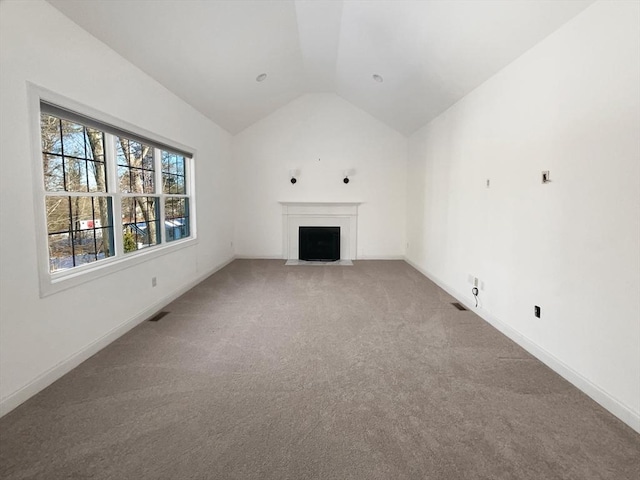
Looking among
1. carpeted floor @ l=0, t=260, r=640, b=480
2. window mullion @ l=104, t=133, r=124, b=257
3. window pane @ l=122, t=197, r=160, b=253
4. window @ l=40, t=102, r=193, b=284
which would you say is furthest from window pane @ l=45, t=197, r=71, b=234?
carpeted floor @ l=0, t=260, r=640, b=480

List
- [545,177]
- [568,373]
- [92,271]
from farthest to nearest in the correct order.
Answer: [92,271]
[545,177]
[568,373]

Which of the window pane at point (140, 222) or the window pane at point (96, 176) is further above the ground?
the window pane at point (96, 176)

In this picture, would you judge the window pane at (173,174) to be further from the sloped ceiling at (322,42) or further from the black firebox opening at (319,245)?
the black firebox opening at (319,245)

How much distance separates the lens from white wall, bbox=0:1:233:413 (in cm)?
189

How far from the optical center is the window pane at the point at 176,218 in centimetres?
416

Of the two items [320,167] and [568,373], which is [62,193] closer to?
[568,373]

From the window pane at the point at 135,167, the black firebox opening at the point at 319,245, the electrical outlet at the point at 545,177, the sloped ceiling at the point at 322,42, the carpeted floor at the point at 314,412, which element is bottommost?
the carpeted floor at the point at 314,412

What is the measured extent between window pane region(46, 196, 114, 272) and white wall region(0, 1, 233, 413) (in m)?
0.24

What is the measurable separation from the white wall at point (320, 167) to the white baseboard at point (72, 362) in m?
3.10

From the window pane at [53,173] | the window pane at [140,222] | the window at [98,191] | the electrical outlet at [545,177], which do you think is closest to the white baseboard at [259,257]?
the window at [98,191]

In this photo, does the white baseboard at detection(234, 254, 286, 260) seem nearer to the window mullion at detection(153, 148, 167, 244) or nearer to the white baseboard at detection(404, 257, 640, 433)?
the window mullion at detection(153, 148, 167, 244)

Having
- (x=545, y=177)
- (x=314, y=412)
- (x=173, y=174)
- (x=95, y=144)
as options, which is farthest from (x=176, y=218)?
(x=545, y=177)

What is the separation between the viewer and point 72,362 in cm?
237

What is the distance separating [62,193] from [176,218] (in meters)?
2.03
